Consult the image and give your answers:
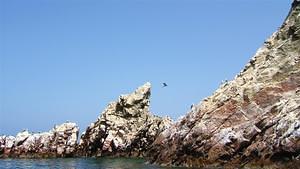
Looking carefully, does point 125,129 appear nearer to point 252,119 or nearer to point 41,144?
point 41,144

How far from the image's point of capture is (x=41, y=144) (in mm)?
100062

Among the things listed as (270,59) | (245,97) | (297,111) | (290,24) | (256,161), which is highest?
(290,24)

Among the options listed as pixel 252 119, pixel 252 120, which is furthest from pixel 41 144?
pixel 252 120

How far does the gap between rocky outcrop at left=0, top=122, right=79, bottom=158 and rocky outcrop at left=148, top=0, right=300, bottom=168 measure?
26957mm

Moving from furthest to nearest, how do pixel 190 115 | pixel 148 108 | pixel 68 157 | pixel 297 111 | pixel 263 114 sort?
pixel 148 108 < pixel 68 157 < pixel 190 115 < pixel 263 114 < pixel 297 111

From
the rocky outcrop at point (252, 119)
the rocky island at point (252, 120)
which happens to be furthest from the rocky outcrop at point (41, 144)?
the rocky outcrop at point (252, 119)

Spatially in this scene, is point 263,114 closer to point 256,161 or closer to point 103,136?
point 256,161

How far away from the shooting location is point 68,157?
327 ft

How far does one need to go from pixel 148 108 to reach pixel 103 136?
441 inches

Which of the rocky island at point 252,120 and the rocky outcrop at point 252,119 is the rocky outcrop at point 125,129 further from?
the rocky outcrop at point 252,119

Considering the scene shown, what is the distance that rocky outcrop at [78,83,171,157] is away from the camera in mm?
100250

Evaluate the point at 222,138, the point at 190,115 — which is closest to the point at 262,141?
the point at 222,138

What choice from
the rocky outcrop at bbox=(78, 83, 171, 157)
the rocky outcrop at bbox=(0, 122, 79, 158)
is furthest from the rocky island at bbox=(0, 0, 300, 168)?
the rocky outcrop at bbox=(0, 122, 79, 158)

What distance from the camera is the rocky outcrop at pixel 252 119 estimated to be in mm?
56281
